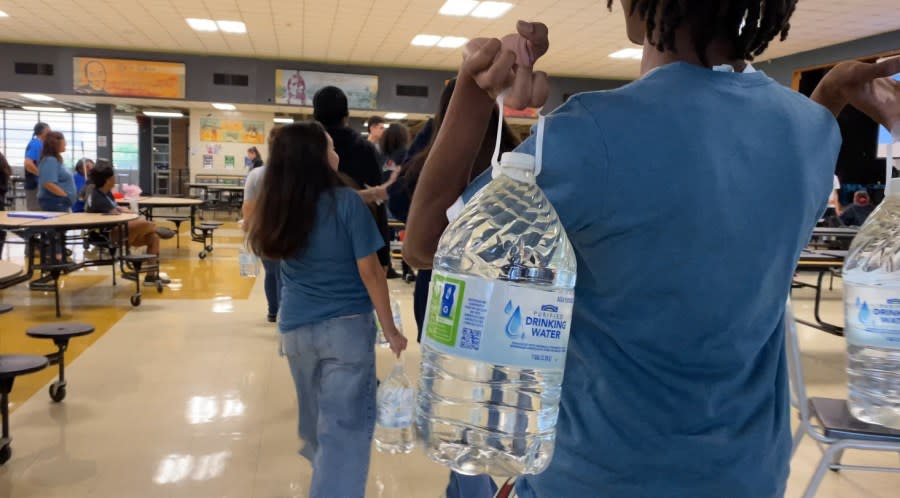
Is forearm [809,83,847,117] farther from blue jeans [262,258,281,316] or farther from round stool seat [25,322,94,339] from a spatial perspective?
blue jeans [262,258,281,316]

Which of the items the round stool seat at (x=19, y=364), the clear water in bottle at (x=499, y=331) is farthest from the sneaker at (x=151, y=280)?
the clear water in bottle at (x=499, y=331)

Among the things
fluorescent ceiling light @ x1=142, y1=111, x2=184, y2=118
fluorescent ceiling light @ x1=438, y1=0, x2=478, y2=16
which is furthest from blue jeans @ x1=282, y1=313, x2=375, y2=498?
fluorescent ceiling light @ x1=142, y1=111, x2=184, y2=118

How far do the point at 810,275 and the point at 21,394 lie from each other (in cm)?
1161

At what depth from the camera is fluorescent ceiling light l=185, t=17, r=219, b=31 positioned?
40.0 ft

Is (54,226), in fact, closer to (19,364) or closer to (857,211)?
(19,364)

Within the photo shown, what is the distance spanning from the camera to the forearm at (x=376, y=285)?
2539 millimetres

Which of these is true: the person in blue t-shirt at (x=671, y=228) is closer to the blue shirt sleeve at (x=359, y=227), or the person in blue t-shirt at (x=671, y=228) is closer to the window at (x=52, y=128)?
the blue shirt sleeve at (x=359, y=227)

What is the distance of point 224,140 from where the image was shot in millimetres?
19453

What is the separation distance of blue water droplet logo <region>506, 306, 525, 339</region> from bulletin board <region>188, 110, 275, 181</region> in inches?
769

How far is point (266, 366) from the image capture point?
16.4ft

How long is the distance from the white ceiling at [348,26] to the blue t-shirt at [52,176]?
12.4ft

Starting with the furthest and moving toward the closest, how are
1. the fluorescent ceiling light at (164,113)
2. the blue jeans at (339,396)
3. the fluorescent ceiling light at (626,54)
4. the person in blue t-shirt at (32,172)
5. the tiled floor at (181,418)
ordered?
1. the fluorescent ceiling light at (164,113)
2. the fluorescent ceiling light at (626,54)
3. the person in blue t-shirt at (32,172)
4. the tiled floor at (181,418)
5. the blue jeans at (339,396)

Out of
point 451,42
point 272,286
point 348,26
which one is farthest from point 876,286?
point 451,42

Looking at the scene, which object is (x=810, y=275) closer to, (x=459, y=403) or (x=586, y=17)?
(x=586, y=17)
